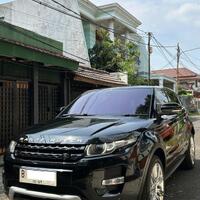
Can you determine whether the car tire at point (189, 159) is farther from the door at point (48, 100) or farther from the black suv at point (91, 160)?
the door at point (48, 100)

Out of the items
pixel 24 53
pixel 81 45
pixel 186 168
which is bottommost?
pixel 186 168

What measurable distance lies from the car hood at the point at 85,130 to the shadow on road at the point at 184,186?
4.81 ft

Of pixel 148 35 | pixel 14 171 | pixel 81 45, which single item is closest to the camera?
pixel 14 171

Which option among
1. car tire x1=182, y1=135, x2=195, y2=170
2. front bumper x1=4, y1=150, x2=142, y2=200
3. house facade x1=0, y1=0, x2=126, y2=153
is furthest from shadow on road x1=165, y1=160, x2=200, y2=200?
house facade x1=0, y1=0, x2=126, y2=153

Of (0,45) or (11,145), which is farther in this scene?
(0,45)

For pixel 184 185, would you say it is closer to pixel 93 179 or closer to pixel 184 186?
pixel 184 186

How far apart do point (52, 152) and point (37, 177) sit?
12.4 inches

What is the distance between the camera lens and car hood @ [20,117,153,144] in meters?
4.18

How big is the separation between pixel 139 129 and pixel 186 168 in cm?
349

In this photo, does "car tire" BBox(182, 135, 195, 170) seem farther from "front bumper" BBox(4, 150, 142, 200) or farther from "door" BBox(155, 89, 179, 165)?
"front bumper" BBox(4, 150, 142, 200)

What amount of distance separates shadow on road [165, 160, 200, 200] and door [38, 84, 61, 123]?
6.16 metres

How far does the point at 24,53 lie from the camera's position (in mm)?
10000

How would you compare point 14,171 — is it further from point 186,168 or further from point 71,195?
point 186,168

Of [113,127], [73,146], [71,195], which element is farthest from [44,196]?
[113,127]
